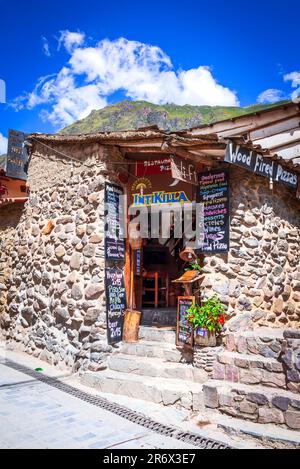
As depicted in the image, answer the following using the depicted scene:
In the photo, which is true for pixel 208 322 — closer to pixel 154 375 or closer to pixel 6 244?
pixel 154 375

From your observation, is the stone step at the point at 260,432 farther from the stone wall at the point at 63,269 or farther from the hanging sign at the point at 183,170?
the hanging sign at the point at 183,170

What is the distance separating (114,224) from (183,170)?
187cm

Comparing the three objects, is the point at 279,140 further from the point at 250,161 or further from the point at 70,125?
the point at 70,125

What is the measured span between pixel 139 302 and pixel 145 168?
126 inches

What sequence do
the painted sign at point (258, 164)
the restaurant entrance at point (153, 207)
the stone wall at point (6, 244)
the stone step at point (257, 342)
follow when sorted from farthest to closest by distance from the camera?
the stone wall at point (6, 244) → the restaurant entrance at point (153, 207) → the painted sign at point (258, 164) → the stone step at point (257, 342)

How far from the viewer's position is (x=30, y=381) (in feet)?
22.0

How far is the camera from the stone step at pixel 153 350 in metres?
6.81

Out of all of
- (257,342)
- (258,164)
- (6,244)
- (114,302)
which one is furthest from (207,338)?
(6,244)

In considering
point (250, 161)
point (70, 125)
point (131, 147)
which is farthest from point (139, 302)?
point (70, 125)

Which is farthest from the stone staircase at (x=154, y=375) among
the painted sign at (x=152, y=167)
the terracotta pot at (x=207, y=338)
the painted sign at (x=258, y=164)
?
the painted sign at (x=258, y=164)

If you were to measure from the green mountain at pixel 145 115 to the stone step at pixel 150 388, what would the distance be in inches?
3452

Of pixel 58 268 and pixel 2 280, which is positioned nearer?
pixel 58 268

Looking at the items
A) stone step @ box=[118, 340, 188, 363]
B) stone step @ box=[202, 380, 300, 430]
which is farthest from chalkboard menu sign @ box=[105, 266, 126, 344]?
stone step @ box=[202, 380, 300, 430]

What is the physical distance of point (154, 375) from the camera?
254 inches
